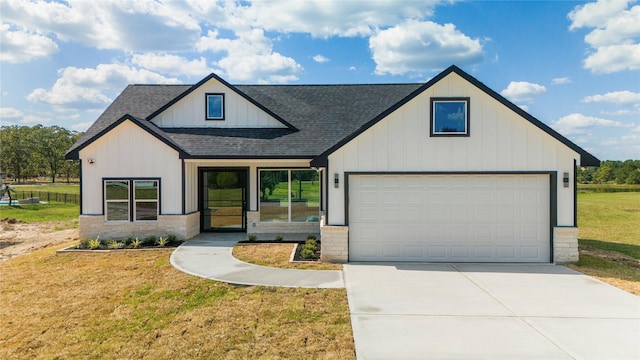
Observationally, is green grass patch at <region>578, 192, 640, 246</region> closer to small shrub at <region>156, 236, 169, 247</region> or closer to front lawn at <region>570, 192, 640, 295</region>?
front lawn at <region>570, 192, 640, 295</region>

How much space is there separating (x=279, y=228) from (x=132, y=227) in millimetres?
5272

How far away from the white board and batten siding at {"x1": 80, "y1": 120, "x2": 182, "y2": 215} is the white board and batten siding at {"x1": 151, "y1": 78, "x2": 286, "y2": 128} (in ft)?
7.53

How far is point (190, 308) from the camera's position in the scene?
6957 mm

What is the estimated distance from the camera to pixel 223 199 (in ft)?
50.0

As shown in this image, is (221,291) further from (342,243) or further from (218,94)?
(218,94)

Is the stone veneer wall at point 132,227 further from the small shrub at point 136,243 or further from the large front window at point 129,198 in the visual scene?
the small shrub at point 136,243

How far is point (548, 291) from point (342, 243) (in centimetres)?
499

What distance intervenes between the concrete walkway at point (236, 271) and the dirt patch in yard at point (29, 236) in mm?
5730

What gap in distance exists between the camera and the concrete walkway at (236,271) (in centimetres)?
852

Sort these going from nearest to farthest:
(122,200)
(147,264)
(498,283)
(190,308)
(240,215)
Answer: (190,308) < (498,283) < (147,264) < (122,200) < (240,215)

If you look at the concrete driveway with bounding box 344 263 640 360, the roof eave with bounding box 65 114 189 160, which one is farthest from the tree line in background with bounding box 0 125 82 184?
the concrete driveway with bounding box 344 263 640 360

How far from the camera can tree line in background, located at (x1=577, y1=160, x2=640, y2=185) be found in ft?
201

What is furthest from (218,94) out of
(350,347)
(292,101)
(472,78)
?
(350,347)

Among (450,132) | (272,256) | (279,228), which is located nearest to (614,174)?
(450,132)
